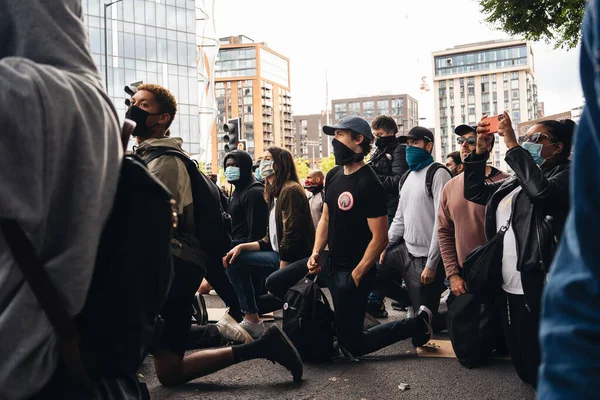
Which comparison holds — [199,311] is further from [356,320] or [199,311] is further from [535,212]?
[535,212]

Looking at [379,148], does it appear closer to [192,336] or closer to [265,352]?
[192,336]

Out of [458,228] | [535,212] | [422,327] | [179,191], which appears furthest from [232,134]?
[535,212]

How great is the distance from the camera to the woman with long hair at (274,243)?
7.27 m

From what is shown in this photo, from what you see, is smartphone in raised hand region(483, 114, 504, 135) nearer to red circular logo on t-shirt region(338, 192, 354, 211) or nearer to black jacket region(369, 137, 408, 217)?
red circular logo on t-shirt region(338, 192, 354, 211)

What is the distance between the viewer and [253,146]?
6550 inches

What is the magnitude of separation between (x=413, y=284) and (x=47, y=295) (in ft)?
18.5

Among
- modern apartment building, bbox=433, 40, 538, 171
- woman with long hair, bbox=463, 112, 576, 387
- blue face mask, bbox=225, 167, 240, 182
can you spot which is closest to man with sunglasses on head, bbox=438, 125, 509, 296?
woman with long hair, bbox=463, 112, 576, 387

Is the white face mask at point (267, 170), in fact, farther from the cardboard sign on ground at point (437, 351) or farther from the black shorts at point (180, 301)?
the black shorts at point (180, 301)

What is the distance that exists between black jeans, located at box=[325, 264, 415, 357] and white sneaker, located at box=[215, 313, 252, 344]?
3.37ft

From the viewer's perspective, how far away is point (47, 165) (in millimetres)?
1622

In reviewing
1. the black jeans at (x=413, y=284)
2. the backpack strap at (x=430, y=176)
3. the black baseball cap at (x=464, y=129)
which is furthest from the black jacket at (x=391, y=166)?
the black baseball cap at (x=464, y=129)

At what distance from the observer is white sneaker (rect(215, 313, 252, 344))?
6.74 metres

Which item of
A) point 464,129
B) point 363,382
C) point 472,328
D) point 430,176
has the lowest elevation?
point 363,382

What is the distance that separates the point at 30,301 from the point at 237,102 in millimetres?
168381
